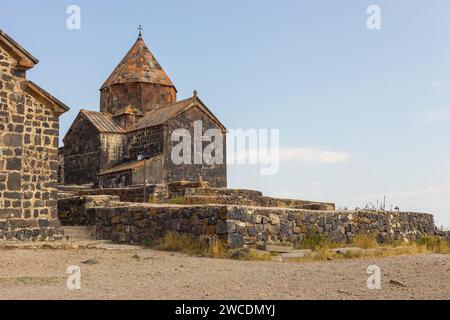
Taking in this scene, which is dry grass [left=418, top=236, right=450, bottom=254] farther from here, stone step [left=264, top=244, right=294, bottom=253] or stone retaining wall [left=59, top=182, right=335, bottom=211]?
stone step [left=264, top=244, right=294, bottom=253]

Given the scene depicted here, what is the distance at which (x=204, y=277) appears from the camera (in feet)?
28.0

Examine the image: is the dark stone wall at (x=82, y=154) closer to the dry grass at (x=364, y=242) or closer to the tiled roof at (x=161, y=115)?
the tiled roof at (x=161, y=115)

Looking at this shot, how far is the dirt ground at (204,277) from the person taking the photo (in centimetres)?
705

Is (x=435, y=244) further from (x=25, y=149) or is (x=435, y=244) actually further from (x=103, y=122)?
(x=103, y=122)

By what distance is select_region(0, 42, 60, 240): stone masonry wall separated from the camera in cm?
1395

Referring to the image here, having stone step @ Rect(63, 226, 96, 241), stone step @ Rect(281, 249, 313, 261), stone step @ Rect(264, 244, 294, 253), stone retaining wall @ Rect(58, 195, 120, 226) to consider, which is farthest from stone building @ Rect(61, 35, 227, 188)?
stone step @ Rect(281, 249, 313, 261)

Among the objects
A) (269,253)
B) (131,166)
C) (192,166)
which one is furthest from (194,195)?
(269,253)

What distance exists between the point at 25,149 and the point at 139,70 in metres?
17.1

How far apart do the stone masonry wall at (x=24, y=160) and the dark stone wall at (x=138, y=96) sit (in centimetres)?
1559

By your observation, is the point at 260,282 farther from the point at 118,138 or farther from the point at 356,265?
the point at 118,138

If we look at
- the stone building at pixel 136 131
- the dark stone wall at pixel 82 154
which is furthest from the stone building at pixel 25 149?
the dark stone wall at pixel 82 154

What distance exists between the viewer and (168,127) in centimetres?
2711
